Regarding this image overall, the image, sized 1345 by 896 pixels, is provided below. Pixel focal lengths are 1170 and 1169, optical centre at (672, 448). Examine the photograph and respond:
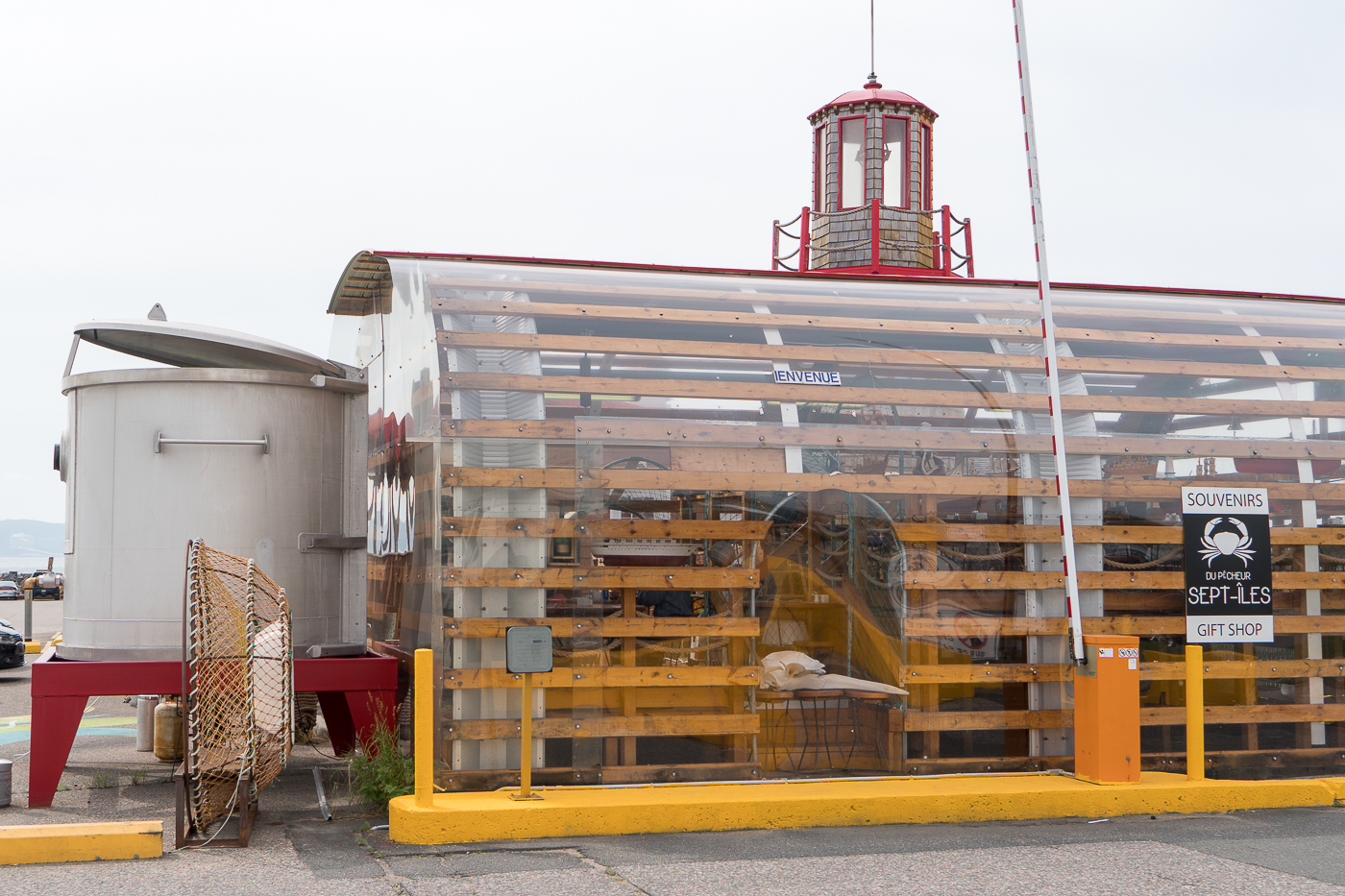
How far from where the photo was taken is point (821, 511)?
8906 millimetres

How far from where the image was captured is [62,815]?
27.1 feet

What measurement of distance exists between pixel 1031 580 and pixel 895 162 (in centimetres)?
1261

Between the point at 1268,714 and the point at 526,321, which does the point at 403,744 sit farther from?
the point at 1268,714

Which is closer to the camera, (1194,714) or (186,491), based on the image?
(1194,714)

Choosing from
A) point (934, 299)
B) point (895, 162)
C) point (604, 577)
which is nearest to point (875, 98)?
point (895, 162)

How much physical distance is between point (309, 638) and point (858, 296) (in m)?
5.36

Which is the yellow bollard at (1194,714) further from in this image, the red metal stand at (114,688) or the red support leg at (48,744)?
the red support leg at (48,744)

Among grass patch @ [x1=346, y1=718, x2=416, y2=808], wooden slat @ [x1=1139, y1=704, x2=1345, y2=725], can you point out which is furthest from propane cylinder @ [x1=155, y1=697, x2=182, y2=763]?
wooden slat @ [x1=1139, y1=704, x2=1345, y2=725]

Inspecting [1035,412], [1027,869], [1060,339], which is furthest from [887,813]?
[1060,339]

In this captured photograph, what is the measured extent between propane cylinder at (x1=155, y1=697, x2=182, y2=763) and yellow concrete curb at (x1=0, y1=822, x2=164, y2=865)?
350cm

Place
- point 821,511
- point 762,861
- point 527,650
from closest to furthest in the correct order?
1. point 762,861
2. point 527,650
3. point 821,511

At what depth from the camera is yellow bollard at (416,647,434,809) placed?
7395mm

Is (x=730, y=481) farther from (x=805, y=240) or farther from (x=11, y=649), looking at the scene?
(x=11, y=649)

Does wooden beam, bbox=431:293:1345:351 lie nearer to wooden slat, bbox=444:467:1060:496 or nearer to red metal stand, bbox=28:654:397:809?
wooden slat, bbox=444:467:1060:496
